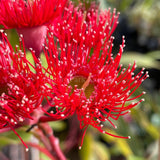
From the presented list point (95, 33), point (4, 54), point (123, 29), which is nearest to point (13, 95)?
point (4, 54)

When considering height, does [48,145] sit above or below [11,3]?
below

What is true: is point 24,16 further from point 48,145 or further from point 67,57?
point 48,145

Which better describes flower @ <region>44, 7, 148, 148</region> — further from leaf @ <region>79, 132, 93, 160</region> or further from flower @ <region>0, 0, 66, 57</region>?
leaf @ <region>79, 132, 93, 160</region>

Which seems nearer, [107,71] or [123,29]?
[107,71]

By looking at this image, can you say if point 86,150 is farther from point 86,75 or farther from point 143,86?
point 86,75

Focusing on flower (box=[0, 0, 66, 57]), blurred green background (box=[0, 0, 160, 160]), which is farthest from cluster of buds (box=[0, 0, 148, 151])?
blurred green background (box=[0, 0, 160, 160])

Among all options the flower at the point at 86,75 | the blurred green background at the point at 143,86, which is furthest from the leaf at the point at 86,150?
the flower at the point at 86,75
